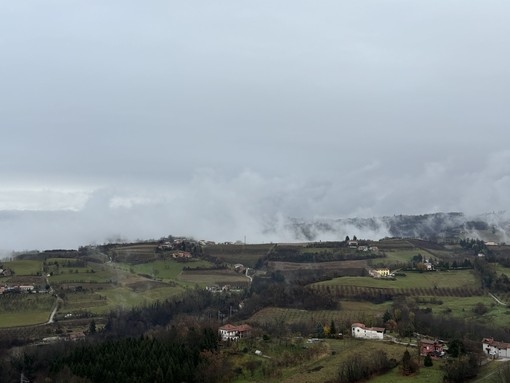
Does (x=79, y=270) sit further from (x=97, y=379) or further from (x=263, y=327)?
(x=97, y=379)

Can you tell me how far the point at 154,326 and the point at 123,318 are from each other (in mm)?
8978

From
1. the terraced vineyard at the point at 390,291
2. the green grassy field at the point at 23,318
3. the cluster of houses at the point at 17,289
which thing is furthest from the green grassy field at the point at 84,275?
the terraced vineyard at the point at 390,291

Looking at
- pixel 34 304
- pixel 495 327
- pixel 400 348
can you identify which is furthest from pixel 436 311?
pixel 34 304

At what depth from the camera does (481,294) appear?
5162 inches

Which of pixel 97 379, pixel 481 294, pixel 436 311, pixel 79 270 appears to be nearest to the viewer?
pixel 97 379

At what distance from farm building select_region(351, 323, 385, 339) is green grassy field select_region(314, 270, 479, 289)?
4608 cm

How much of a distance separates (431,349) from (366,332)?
1522cm

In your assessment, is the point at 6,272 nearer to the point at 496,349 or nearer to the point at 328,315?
the point at 328,315

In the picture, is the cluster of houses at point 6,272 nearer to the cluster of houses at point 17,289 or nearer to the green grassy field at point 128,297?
the cluster of houses at point 17,289

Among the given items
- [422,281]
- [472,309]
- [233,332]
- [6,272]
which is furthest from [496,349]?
[6,272]

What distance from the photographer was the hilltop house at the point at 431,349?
240ft

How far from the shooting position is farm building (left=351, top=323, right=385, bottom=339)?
8694 cm

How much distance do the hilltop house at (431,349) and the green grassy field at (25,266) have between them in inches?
4767

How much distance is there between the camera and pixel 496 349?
76.8 metres
